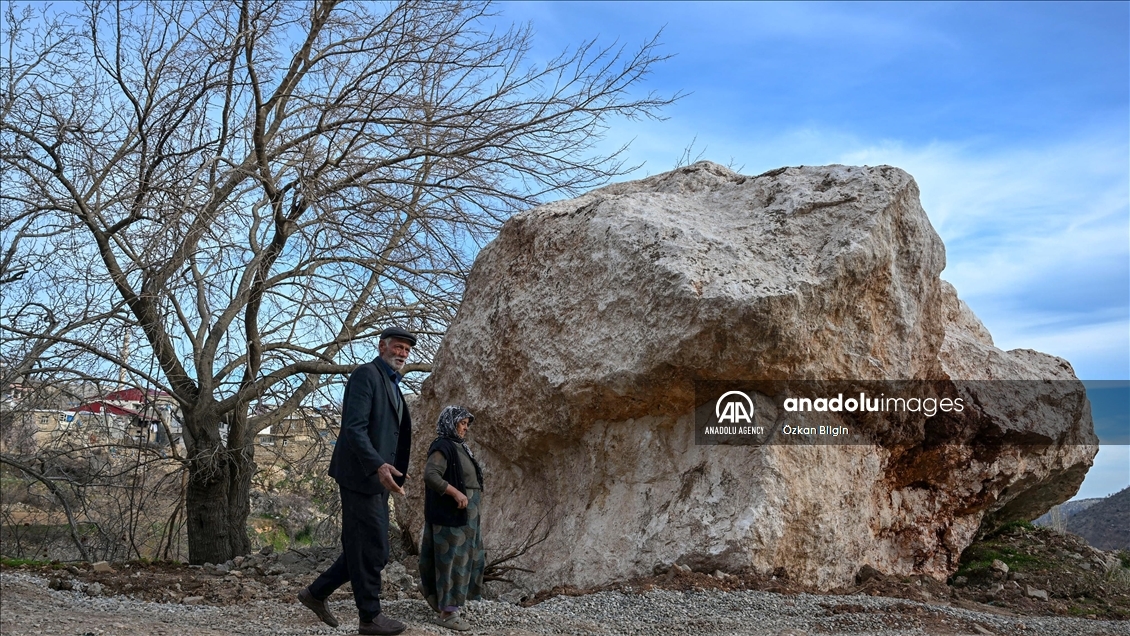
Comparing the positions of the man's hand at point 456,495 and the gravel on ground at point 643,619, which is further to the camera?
the man's hand at point 456,495

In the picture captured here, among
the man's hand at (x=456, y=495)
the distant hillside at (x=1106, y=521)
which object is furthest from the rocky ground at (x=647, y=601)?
the distant hillside at (x=1106, y=521)

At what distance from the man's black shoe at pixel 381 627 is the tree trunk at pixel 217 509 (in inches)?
225

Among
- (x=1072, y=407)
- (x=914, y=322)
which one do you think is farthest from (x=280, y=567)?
(x=1072, y=407)

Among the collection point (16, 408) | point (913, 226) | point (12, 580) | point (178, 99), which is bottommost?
point (12, 580)

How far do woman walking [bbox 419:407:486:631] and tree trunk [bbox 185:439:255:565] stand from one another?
17.4 feet

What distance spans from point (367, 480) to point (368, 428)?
0.28m

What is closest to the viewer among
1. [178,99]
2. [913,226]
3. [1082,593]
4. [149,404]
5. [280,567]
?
Result: [913,226]

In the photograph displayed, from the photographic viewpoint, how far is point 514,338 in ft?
22.7

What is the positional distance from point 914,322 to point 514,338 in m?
2.99

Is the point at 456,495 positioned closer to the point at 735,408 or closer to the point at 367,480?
the point at 367,480

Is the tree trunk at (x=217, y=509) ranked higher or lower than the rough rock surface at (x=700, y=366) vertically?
lower

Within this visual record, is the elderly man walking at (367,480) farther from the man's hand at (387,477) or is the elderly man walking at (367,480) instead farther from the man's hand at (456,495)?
the man's hand at (456,495)

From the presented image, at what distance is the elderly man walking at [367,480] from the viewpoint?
492cm

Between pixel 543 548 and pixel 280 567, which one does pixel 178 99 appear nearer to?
pixel 280 567
